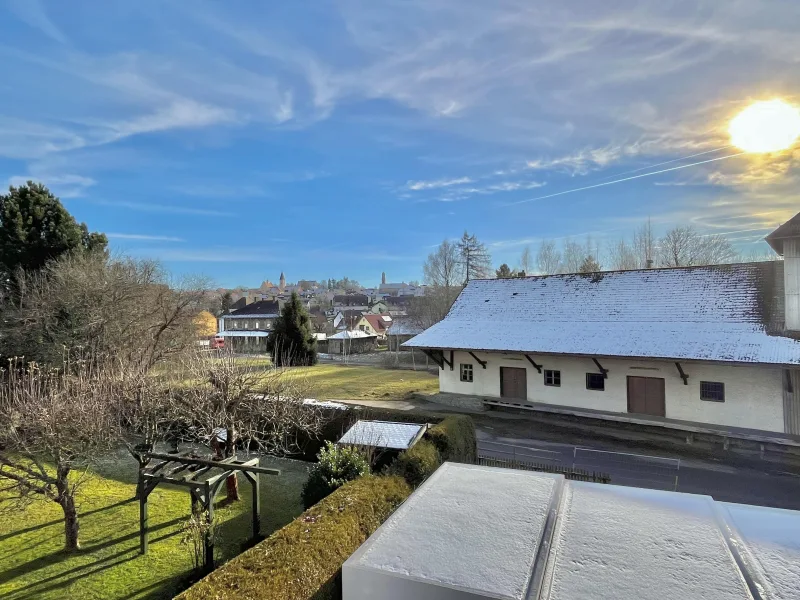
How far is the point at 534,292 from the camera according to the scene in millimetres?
21750

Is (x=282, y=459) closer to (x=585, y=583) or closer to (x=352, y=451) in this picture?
(x=352, y=451)

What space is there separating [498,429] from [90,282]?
58.0 ft

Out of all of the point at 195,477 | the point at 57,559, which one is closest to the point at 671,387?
the point at 195,477

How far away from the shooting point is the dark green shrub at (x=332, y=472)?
28.4 ft

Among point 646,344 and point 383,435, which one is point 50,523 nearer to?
point 383,435

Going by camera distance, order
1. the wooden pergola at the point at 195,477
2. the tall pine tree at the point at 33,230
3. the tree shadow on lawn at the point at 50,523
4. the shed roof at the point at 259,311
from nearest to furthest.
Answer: the wooden pergola at the point at 195,477
the tree shadow on lawn at the point at 50,523
the tall pine tree at the point at 33,230
the shed roof at the point at 259,311

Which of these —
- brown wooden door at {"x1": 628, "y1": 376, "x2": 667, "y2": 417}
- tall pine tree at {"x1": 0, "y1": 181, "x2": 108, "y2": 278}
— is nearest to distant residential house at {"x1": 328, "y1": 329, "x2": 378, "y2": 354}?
tall pine tree at {"x1": 0, "y1": 181, "x2": 108, "y2": 278}

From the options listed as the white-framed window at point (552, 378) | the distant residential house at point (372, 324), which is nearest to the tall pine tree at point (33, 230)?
the white-framed window at point (552, 378)

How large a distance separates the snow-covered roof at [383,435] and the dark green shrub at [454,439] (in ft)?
1.74

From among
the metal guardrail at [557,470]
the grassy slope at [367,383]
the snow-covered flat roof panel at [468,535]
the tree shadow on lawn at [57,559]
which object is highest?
the snow-covered flat roof panel at [468,535]

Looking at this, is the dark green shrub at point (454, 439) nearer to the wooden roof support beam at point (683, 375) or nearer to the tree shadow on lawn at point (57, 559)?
the tree shadow on lawn at point (57, 559)

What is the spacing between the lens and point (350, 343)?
48.6m

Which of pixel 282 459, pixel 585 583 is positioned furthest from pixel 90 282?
pixel 585 583

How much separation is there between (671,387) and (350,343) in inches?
1427
